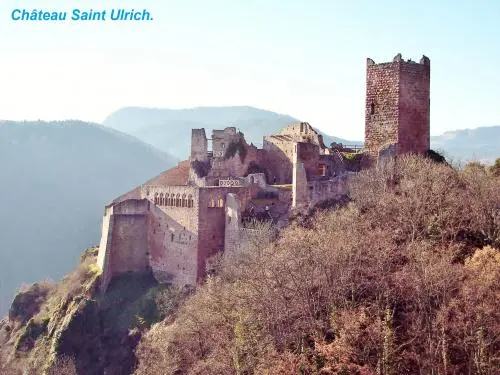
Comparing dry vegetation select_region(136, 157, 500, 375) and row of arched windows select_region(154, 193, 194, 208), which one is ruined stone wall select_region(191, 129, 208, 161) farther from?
dry vegetation select_region(136, 157, 500, 375)

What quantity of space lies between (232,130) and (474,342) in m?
33.8

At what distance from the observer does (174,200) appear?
47.8m

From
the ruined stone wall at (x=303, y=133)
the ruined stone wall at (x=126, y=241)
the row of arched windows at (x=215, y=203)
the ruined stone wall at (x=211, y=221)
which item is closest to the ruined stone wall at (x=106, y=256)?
the ruined stone wall at (x=126, y=241)

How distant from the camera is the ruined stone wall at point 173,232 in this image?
4522cm

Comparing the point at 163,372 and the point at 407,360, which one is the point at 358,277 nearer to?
the point at 407,360

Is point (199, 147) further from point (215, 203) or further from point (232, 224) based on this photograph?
point (232, 224)

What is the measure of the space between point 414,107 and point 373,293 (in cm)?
1651

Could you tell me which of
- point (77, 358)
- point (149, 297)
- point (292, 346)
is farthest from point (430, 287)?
point (77, 358)

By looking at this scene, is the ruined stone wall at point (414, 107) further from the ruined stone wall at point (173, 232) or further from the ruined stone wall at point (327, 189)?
the ruined stone wall at point (173, 232)

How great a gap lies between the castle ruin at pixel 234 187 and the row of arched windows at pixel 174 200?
0.23ft

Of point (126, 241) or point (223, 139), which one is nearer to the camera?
point (126, 241)

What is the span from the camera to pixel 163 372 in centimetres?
3569

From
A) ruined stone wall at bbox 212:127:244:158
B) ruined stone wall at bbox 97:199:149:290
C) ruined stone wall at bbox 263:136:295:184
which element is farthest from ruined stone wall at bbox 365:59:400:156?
ruined stone wall at bbox 97:199:149:290

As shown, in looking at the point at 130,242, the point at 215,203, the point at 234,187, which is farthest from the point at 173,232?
the point at 234,187
